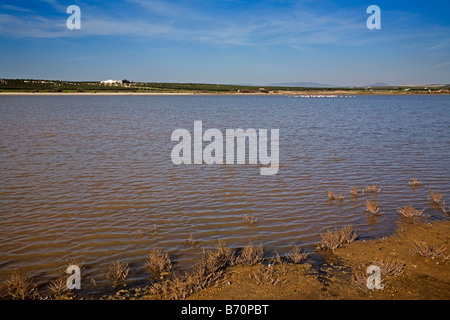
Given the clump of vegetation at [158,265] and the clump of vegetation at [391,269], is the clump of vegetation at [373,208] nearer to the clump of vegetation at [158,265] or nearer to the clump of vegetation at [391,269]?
the clump of vegetation at [391,269]

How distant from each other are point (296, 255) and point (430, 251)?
2543 millimetres

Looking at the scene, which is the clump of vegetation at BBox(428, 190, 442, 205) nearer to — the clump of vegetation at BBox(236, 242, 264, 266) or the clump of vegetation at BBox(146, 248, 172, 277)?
the clump of vegetation at BBox(236, 242, 264, 266)

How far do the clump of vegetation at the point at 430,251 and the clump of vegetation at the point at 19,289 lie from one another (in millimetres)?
6802

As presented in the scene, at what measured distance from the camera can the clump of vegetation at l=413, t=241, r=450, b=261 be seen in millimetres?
5859

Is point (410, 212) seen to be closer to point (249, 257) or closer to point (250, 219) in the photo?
point (250, 219)

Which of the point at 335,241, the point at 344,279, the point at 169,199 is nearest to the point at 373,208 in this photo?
the point at 335,241

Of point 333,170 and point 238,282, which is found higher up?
point 333,170

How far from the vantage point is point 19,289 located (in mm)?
4961

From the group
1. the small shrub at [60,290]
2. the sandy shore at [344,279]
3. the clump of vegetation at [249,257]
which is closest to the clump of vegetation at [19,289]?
the small shrub at [60,290]
